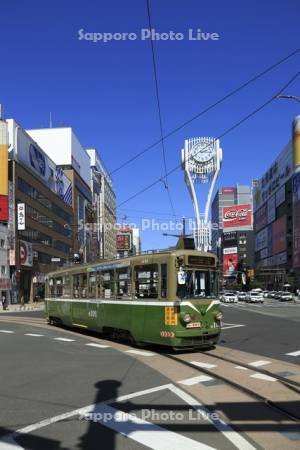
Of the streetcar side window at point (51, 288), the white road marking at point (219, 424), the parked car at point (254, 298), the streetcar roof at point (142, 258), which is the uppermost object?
the streetcar roof at point (142, 258)

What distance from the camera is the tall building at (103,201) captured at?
14088cm

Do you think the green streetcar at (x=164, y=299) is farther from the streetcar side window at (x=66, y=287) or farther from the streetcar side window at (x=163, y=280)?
the streetcar side window at (x=66, y=287)

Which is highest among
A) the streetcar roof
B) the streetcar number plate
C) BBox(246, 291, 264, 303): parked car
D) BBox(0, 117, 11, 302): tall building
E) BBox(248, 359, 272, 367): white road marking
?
BBox(0, 117, 11, 302): tall building

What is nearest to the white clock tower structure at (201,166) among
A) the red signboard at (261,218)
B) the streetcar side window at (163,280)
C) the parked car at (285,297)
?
the parked car at (285,297)

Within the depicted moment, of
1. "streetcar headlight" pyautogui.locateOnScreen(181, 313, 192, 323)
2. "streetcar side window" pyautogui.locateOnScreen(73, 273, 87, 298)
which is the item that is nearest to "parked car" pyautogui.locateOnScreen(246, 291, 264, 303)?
"streetcar side window" pyautogui.locateOnScreen(73, 273, 87, 298)

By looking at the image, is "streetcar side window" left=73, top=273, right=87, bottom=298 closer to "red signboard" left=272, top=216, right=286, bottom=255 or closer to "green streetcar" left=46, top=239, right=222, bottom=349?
"green streetcar" left=46, top=239, right=222, bottom=349

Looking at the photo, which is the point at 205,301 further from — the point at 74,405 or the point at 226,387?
the point at 74,405

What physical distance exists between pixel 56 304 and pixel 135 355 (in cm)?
1025

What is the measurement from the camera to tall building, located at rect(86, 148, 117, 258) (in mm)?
140875

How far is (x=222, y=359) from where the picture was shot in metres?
13.3

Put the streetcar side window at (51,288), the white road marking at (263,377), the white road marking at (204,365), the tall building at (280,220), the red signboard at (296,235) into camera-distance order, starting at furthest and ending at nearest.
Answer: the tall building at (280,220) → the red signboard at (296,235) → the streetcar side window at (51,288) → the white road marking at (204,365) → the white road marking at (263,377)

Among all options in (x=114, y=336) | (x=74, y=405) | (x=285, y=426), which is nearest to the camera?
(x=285, y=426)

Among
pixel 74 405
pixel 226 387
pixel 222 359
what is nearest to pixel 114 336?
pixel 222 359

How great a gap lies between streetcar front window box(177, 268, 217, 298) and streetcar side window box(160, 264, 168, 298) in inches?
14.0
